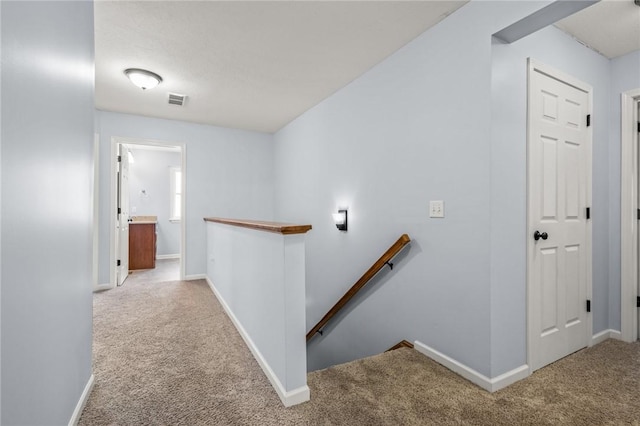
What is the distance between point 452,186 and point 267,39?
1.84 m

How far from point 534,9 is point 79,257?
270 cm

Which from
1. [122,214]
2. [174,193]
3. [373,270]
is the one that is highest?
[174,193]

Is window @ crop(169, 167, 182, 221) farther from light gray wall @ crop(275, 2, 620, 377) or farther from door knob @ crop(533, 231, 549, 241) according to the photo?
door knob @ crop(533, 231, 549, 241)

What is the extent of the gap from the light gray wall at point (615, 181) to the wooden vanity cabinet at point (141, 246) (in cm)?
653

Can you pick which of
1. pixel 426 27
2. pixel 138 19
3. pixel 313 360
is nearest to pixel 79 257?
pixel 138 19

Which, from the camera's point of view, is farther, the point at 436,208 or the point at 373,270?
the point at 373,270

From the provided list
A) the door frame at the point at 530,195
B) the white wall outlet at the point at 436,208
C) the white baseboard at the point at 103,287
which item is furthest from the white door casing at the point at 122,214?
the door frame at the point at 530,195

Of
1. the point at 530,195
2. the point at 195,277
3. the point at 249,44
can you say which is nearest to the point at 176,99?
the point at 249,44

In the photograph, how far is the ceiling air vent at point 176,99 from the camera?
366 cm

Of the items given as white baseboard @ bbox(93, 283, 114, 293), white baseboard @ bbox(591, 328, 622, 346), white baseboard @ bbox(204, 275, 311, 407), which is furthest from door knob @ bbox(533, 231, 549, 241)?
white baseboard @ bbox(93, 283, 114, 293)

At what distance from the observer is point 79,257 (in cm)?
155

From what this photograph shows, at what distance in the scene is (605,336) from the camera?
259 centimetres

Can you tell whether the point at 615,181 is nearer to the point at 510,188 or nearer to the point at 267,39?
the point at 510,188

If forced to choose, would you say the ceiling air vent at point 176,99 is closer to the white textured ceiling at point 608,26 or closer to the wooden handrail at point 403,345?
the wooden handrail at point 403,345
